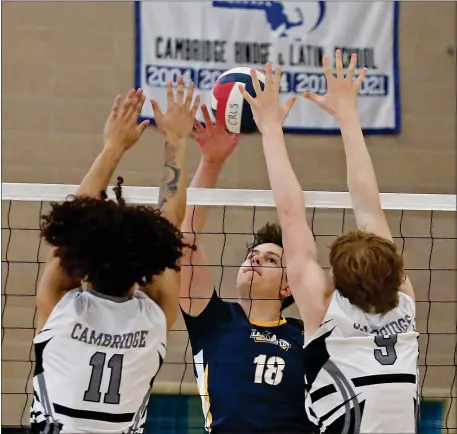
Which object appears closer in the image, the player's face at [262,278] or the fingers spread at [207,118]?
the fingers spread at [207,118]

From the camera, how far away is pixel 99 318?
93.9 inches

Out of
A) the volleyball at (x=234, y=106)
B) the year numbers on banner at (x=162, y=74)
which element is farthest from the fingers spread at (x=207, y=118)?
the year numbers on banner at (x=162, y=74)

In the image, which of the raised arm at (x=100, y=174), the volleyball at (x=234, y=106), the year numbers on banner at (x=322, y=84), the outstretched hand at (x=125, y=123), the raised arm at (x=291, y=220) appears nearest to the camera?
the raised arm at (x=100, y=174)

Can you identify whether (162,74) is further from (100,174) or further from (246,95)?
(100,174)

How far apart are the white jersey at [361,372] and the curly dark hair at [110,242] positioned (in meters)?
0.57

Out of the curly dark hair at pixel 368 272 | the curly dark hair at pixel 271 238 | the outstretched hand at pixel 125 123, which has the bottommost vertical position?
the curly dark hair at pixel 368 272

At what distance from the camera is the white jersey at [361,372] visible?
2447 millimetres

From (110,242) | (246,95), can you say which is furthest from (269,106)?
(110,242)

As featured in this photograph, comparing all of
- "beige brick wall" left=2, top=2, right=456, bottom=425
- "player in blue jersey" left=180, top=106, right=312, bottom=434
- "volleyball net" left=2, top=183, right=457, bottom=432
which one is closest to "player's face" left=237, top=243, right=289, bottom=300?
"player in blue jersey" left=180, top=106, right=312, bottom=434

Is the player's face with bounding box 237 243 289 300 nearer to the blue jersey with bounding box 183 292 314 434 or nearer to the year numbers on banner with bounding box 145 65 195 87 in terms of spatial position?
the blue jersey with bounding box 183 292 314 434

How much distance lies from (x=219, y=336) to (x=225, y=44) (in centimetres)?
367

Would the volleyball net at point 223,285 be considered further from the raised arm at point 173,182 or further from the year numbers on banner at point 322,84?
the raised arm at point 173,182

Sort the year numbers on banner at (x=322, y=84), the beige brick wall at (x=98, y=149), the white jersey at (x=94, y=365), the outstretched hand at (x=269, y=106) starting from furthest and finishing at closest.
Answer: the year numbers on banner at (x=322, y=84) → the beige brick wall at (x=98, y=149) → the outstretched hand at (x=269, y=106) → the white jersey at (x=94, y=365)

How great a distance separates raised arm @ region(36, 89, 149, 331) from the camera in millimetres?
2445
